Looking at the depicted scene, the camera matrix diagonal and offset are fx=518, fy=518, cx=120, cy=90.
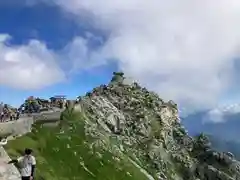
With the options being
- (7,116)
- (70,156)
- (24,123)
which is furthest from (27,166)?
(70,156)

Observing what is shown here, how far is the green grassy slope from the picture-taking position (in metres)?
134

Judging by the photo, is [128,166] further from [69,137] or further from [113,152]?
[69,137]

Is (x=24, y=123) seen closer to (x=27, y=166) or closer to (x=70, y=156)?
(x=70, y=156)

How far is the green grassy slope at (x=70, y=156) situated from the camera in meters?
134

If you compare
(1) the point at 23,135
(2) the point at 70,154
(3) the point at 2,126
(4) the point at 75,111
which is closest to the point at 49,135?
(2) the point at 70,154

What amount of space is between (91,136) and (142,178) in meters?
23.2

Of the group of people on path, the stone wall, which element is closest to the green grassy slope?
the stone wall

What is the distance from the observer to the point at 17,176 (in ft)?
169

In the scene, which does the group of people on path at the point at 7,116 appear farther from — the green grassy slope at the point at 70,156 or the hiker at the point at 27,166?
the hiker at the point at 27,166

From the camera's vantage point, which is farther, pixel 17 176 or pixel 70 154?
pixel 70 154

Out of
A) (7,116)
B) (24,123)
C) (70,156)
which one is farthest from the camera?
(70,156)

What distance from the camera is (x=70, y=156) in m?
156

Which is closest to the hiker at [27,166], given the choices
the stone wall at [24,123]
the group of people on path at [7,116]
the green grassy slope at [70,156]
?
the stone wall at [24,123]

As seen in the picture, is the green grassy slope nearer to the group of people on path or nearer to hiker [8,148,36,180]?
the group of people on path
